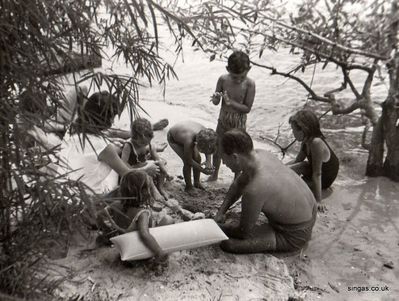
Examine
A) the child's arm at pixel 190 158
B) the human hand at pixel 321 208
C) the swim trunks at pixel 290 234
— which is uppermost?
the child's arm at pixel 190 158

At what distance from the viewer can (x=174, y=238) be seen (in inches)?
144

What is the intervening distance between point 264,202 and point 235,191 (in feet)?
1.22

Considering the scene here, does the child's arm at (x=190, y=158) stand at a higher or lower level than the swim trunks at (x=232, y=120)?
lower

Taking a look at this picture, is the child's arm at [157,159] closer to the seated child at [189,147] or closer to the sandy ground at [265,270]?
the seated child at [189,147]

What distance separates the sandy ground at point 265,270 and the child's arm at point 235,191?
30cm

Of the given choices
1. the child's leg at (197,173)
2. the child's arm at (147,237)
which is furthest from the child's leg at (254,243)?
the child's leg at (197,173)

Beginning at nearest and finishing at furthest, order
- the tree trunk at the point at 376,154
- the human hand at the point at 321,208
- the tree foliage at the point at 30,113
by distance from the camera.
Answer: the tree foliage at the point at 30,113
the human hand at the point at 321,208
the tree trunk at the point at 376,154

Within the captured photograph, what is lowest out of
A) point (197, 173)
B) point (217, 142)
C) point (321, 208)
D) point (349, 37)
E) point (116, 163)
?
point (321, 208)

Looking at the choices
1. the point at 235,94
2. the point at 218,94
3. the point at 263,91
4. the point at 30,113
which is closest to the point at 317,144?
the point at 235,94

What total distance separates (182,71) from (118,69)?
1355mm

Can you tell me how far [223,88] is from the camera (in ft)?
17.3

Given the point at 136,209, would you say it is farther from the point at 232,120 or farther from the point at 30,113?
the point at 232,120

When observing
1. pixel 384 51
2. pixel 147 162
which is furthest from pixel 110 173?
pixel 384 51

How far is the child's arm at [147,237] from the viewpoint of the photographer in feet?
11.4
